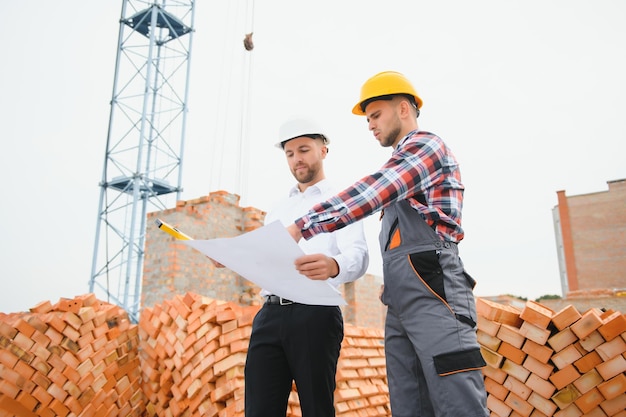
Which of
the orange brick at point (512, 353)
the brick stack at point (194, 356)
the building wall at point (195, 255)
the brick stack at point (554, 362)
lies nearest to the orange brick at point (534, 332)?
the brick stack at point (554, 362)

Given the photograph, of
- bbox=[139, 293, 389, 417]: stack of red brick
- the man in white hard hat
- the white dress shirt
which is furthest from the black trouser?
bbox=[139, 293, 389, 417]: stack of red brick

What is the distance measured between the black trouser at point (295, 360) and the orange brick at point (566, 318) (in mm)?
1293

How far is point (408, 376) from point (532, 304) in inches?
56.3

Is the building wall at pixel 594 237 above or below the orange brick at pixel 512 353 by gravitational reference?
above

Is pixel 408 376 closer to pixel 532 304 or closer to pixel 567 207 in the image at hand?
pixel 532 304

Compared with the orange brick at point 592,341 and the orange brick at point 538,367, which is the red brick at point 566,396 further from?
the orange brick at point 592,341

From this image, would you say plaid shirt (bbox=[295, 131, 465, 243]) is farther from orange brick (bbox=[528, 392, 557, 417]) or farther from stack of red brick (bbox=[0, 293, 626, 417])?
orange brick (bbox=[528, 392, 557, 417])

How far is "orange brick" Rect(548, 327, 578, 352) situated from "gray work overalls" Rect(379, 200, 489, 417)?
126 centimetres

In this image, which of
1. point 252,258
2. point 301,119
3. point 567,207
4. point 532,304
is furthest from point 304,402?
point 567,207

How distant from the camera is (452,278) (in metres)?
1.46

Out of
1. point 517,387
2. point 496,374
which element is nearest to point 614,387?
point 517,387

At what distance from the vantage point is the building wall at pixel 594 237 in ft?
85.4

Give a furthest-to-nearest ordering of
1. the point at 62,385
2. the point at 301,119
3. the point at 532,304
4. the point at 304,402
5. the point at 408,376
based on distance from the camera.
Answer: the point at 62,385 < the point at 532,304 < the point at 301,119 < the point at 304,402 < the point at 408,376

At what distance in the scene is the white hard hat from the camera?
2.17 m
